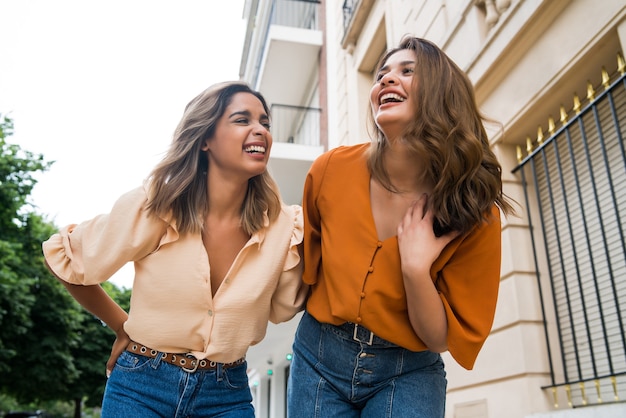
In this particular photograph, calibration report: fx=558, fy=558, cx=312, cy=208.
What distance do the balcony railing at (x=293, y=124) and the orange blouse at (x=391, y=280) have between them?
11.3m

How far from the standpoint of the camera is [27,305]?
715 inches

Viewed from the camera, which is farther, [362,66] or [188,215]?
[362,66]

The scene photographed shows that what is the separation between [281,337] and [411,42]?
36.0 ft

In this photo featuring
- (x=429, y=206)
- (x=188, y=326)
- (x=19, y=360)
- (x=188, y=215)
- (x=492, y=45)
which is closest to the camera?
(x=429, y=206)

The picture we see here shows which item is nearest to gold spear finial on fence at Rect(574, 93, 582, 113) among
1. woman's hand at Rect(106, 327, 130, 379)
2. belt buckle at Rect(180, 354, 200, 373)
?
belt buckle at Rect(180, 354, 200, 373)

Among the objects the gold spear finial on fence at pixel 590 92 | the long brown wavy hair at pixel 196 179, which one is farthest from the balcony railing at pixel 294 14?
the long brown wavy hair at pixel 196 179

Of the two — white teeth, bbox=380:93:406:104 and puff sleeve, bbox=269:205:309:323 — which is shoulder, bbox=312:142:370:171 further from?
puff sleeve, bbox=269:205:309:323

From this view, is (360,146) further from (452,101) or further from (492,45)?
(492,45)

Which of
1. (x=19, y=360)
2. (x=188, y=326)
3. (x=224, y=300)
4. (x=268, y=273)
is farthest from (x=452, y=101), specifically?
(x=19, y=360)

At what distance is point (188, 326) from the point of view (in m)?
2.07

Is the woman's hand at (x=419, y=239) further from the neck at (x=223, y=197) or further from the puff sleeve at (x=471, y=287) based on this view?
the neck at (x=223, y=197)

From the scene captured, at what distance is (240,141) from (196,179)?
0.27 m

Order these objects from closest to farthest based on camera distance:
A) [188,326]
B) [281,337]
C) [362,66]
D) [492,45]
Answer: [188,326] → [492,45] → [362,66] → [281,337]

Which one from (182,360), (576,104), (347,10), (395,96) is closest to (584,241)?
(576,104)
